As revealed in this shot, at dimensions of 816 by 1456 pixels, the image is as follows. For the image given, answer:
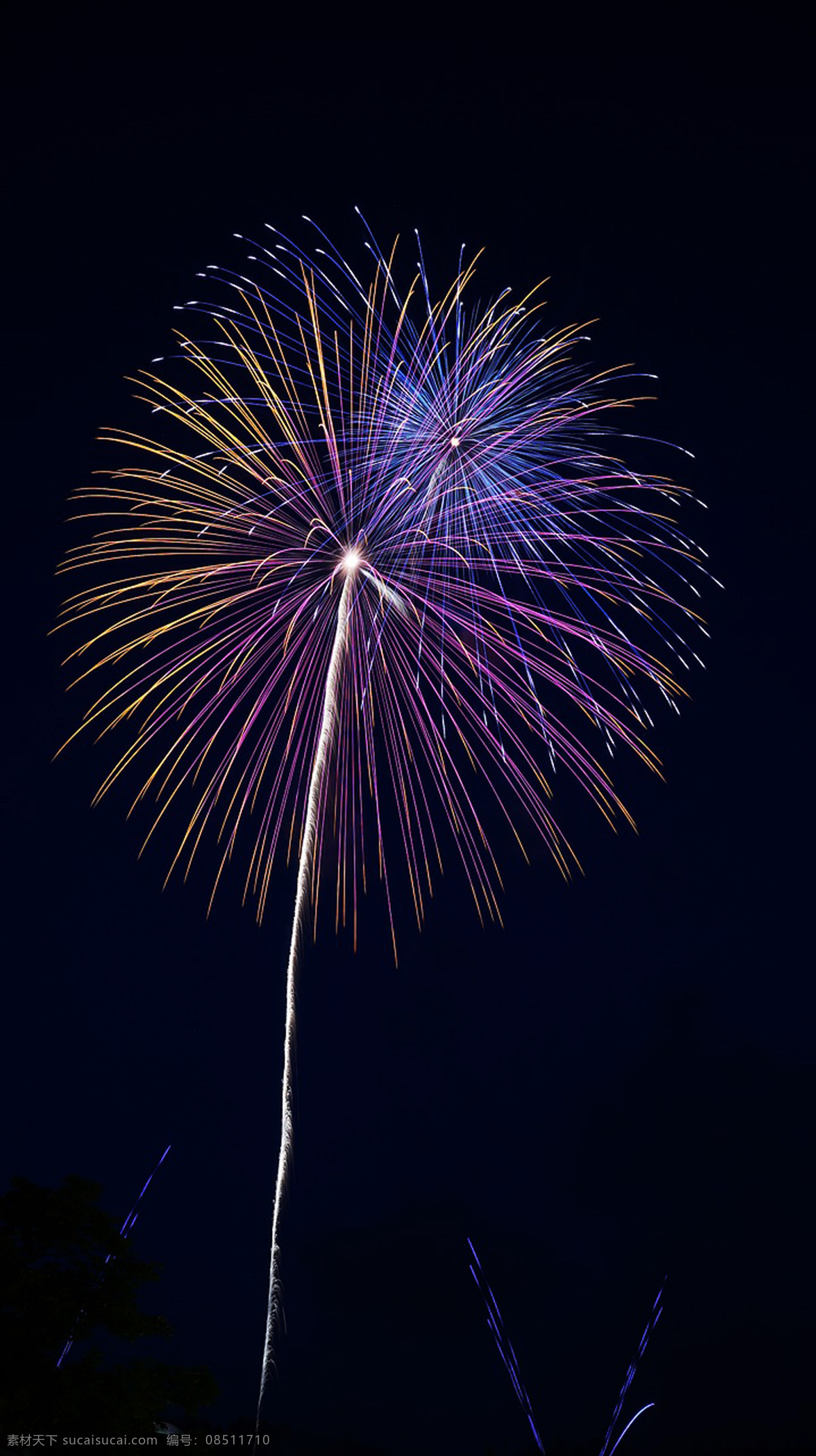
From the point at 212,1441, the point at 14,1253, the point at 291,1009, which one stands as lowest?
the point at 212,1441

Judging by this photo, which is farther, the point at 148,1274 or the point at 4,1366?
the point at 148,1274

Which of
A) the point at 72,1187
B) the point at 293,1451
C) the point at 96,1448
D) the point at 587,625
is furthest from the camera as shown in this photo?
the point at 293,1451

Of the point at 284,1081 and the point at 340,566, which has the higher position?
the point at 340,566

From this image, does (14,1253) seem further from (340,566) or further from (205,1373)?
(340,566)

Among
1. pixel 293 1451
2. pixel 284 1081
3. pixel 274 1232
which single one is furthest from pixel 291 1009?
pixel 293 1451

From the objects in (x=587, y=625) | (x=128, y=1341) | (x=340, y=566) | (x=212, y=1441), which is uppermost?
(x=340, y=566)

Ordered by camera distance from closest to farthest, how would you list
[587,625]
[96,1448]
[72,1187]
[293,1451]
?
[96,1448] < [587,625] < [72,1187] < [293,1451]

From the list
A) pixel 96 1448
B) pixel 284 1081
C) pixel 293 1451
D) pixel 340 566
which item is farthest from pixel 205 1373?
pixel 293 1451

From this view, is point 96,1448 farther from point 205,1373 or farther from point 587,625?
point 587,625

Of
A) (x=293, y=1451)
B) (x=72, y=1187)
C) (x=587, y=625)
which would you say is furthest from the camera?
(x=293, y=1451)
